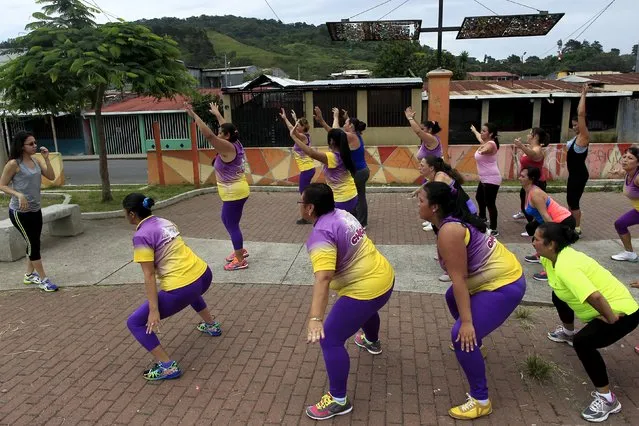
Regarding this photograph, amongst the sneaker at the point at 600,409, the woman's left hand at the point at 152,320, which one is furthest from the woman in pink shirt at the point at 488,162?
the woman's left hand at the point at 152,320

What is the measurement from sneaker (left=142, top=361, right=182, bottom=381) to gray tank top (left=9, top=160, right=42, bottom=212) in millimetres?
3049

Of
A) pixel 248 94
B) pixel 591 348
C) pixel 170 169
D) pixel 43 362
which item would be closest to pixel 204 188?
pixel 170 169

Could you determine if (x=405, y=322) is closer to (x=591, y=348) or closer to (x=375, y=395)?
(x=375, y=395)

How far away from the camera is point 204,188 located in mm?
12219

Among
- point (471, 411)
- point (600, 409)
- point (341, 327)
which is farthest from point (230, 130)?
point (600, 409)

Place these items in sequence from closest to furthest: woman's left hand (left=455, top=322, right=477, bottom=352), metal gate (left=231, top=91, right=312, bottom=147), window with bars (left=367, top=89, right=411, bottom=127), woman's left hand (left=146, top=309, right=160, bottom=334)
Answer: woman's left hand (left=455, top=322, right=477, bottom=352)
woman's left hand (left=146, top=309, right=160, bottom=334)
metal gate (left=231, top=91, right=312, bottom=147)
window with bars (left=367, top=89, right=411, bottom=127)

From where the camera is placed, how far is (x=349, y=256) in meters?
3.14

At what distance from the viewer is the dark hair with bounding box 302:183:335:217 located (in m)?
3.14

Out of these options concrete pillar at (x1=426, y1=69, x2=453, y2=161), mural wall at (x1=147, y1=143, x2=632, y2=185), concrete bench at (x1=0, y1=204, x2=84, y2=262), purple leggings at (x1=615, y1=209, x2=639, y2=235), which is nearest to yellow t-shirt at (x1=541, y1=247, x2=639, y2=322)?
purple leggings at (x1=615, y1=209, x2=639, y2=235)

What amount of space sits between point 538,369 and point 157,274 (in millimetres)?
2959

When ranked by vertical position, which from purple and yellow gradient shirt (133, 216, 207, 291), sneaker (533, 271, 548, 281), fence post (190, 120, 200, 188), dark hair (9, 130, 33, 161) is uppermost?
dark hair (9, 130, 33, 161)

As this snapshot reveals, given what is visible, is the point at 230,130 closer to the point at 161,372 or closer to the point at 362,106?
the point at 161,372

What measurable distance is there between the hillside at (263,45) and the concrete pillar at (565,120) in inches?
1704

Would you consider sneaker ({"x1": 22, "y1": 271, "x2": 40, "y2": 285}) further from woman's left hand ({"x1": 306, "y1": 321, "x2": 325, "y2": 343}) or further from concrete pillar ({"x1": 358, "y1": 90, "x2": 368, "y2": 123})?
concrete pillar ({"x1": 358, "y1": 90, "x2": 368, "y2": 123})
